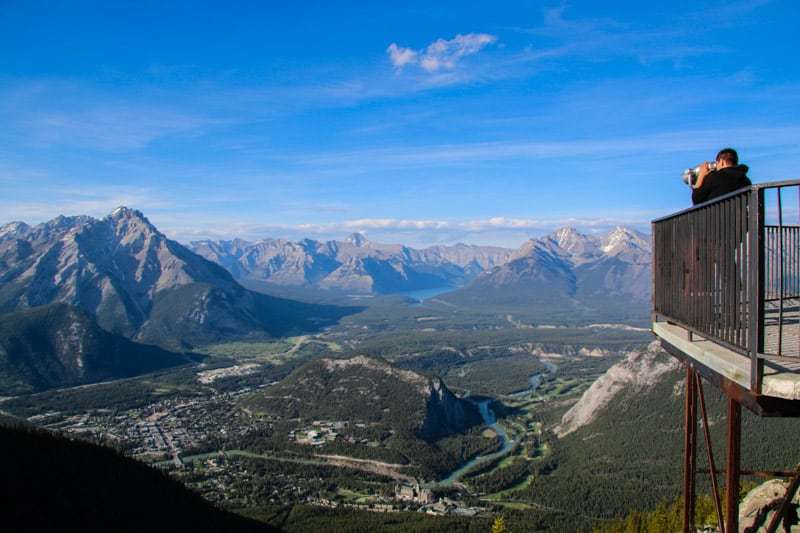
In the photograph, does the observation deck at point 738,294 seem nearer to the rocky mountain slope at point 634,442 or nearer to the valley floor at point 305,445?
the valley floor at point 305,445

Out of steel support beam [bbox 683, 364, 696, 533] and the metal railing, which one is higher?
the metal railing

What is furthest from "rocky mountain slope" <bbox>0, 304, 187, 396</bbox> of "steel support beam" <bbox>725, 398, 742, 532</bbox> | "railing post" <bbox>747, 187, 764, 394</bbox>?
"railing post" <bbox>747, 187, 764, 394</bbox>

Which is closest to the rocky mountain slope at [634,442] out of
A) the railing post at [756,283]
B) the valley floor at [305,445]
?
the valley floor at [305,445]

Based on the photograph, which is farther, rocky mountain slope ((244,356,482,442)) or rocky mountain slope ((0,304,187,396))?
rocky mountain slope ((0,304,187,396))

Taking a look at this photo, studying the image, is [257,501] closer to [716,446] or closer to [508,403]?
[716,446]

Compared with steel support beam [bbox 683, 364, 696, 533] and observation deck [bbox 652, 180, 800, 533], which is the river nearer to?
steel support beam [bbox 683, 364, 696, 533]

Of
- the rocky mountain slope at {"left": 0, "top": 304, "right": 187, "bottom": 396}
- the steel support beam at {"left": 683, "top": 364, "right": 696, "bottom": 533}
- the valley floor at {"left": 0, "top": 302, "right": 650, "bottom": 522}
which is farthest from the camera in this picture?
the rocky mountain slope at {"left": 0, "top": 304, "right": 187, "bottom": 396}

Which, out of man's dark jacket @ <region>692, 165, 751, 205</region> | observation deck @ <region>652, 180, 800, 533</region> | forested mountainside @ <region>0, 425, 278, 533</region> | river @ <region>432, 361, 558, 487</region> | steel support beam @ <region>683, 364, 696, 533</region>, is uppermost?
man's dark jacket @ <region>692, 165, 751, 205</region>

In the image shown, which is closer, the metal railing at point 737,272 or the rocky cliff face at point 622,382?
the metal railing at point 737,272
